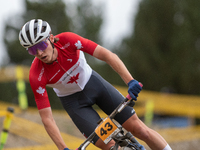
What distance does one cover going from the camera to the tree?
27.8m

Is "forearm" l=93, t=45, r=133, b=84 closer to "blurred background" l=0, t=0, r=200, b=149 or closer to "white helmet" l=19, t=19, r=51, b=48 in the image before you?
"white helmet" l=19, t=19, r=51, b=48

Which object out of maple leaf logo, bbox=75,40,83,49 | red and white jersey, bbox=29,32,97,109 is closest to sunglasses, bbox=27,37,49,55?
red and white jersey, bbox=29,32,97,109

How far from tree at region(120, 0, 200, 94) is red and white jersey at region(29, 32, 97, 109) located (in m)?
24.3

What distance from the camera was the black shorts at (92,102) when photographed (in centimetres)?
414

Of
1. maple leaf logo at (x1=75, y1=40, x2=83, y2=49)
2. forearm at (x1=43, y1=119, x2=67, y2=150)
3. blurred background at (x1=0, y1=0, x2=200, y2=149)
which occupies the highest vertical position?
blurred background at (x1=0, y1=0, x2=200, y2=149)

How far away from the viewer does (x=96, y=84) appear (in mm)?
4398

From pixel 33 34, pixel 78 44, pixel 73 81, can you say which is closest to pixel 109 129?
pixel 73 81

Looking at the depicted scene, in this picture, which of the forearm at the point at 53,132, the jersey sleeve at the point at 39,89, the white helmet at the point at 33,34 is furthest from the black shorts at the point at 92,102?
the white helmet at the point at 33,34

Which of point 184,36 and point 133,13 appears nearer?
point 184,36

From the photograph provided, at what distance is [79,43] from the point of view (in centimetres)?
405

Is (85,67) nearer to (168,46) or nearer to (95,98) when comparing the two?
(95,98)

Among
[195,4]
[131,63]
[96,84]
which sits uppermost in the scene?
[195,4]

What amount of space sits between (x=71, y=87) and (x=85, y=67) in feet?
1.25

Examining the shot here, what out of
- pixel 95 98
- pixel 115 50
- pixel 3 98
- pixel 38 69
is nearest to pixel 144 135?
pixel 95 98
